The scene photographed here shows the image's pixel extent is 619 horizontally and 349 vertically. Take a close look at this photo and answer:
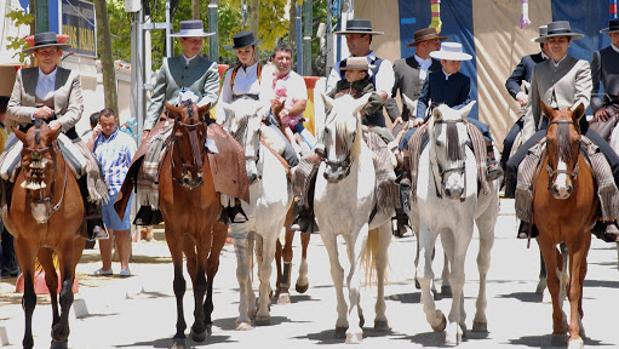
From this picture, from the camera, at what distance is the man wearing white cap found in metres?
16.1

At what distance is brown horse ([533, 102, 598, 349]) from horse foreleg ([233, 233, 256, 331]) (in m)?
3.17

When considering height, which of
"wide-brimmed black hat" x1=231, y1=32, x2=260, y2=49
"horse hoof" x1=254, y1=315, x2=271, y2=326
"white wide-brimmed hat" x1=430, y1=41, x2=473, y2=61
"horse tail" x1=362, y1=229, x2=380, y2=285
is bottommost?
"horse hoof" x1=254, y1=315, x2=271, y2=326

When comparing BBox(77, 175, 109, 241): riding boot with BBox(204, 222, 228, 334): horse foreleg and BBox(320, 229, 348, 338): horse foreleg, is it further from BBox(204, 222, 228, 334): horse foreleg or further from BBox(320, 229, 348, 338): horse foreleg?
BBox(320, 229, 348, 338): horse foreleg

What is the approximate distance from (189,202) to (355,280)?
1777 mm

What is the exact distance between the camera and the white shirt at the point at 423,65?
1888 centimetres

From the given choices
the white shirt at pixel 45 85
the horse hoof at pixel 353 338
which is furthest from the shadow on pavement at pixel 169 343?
the white shirt at pixel 45 85

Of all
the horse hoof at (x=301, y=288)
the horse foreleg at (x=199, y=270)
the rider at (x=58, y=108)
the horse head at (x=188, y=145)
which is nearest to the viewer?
the horse head at (x=188, y=145)

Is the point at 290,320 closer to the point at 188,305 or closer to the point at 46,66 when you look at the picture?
the point at 188,305

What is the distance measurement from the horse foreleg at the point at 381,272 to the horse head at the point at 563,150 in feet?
8.05

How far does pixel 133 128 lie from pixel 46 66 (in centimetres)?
1053

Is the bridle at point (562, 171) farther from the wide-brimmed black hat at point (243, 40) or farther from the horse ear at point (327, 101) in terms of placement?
the wide-brimmed black hat at point (243, 40)

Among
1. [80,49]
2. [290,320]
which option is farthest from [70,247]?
[80,49]

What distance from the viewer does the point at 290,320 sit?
16.2 meters

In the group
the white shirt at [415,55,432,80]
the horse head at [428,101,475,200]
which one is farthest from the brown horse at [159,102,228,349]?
the white shirt at [415,55,432,80]
